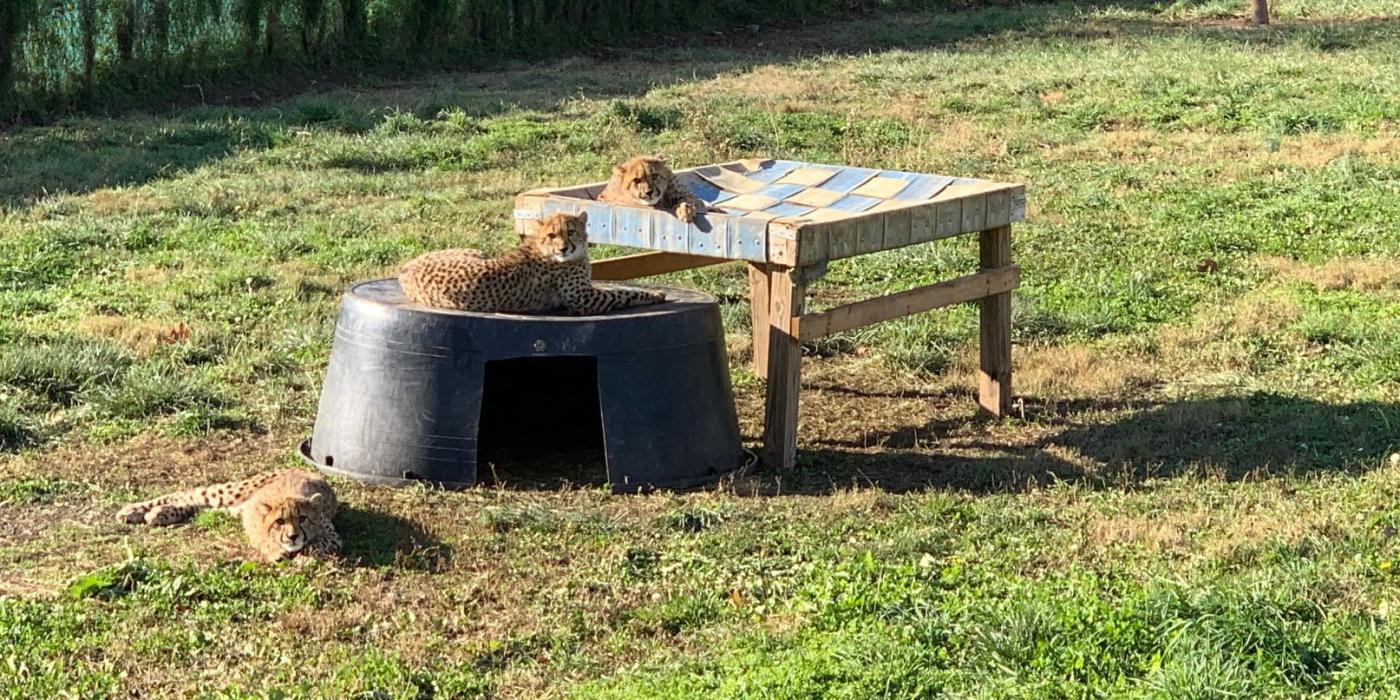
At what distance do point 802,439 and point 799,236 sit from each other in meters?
1.25

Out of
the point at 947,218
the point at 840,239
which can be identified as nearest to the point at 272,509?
the point at 840,239

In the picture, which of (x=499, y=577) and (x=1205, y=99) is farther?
(x=1205, y=99)

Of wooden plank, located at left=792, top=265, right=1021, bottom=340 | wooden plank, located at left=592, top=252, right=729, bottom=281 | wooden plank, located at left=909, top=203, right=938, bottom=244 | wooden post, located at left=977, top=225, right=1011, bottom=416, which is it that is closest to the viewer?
wooden plank, located at left=792, top=265, right=1021, bottom=340

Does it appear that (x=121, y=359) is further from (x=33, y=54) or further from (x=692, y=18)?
(x=692, y=18)

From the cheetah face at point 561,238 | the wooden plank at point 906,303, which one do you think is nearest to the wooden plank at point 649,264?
the wooden plank at point 906,303

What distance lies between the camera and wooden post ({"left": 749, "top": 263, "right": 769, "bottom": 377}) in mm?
8562

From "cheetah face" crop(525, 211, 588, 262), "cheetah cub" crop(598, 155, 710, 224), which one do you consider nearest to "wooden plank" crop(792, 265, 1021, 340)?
"cheetah cub" crop(598, 155, 710, 224)

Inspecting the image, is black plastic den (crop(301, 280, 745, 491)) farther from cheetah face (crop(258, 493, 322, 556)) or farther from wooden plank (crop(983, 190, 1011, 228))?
wooden plank (crop(983, 190, 1011, 228))

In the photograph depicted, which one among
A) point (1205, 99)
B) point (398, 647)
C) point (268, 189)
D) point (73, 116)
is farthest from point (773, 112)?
point (398, 647)

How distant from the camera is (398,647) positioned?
516cm

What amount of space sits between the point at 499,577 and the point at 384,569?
387 mm

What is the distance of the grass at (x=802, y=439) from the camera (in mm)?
5012

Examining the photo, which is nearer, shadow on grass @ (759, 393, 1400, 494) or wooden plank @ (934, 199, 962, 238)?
shadow on grass @ (759, 393, 1400, 494)

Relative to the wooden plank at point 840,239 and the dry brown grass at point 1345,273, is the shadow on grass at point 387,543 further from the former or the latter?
the dry brown grass at point 1345,273
